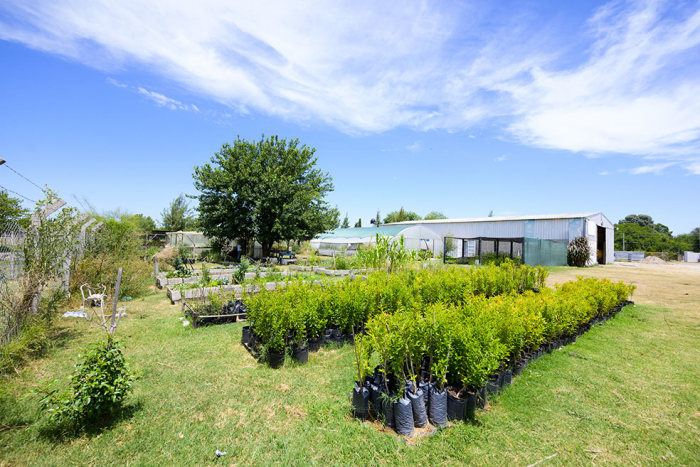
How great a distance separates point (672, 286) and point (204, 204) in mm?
25012

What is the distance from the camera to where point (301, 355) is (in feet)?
15.7

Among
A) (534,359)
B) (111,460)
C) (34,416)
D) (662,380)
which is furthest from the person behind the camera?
(534,359)

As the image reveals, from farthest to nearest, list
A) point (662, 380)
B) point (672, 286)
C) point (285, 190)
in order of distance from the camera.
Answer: point (285, 190)
point (672, 286)
point (662, 380)

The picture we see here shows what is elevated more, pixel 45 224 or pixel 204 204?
pixel 204 204

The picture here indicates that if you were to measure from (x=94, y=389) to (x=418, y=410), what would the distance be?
316cm

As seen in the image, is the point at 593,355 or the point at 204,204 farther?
the point at 204,204

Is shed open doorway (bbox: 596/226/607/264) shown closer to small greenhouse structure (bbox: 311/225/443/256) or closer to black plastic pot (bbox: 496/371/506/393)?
small greenhouse structure (bbox: 311/225/443/256)

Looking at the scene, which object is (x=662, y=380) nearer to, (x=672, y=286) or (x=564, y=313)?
(x=564, y=313)

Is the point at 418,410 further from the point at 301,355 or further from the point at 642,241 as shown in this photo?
the point at 642,241

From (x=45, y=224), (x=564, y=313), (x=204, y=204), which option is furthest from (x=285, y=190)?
(x=564, y=313)

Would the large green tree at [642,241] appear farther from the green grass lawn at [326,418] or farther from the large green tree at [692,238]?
the green grass lawn at [326,418]

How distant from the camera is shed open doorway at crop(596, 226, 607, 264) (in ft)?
88.9

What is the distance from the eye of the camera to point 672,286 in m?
13.0

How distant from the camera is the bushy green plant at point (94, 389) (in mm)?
2816
